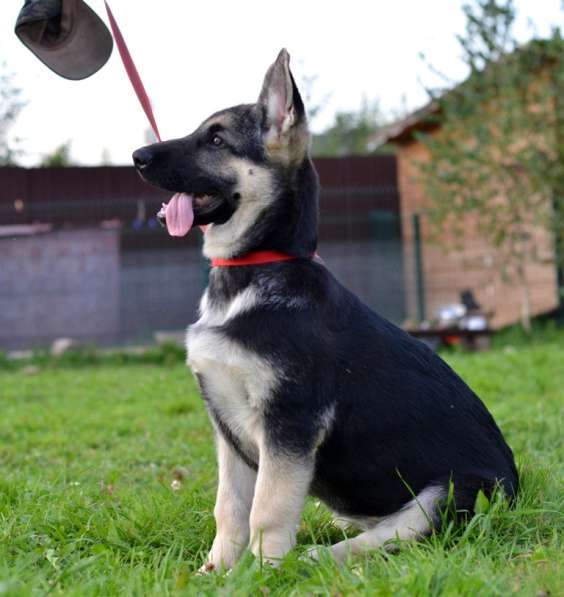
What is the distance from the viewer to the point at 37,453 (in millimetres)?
6176

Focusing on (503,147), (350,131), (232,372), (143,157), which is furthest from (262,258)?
(350,131)

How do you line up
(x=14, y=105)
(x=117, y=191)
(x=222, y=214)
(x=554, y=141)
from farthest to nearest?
(x=14, y=105) < (x=117, y=191) < (x=554, y=141) < (x=222, y=214)

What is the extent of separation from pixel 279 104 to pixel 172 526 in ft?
6.37

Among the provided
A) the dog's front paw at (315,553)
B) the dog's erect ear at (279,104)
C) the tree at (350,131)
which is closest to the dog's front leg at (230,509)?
the dog's front paw at (315,553)

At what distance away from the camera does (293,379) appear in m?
3.29

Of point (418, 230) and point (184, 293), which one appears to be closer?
point (184, 293)

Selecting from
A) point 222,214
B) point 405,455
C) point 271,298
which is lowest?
point 405,455

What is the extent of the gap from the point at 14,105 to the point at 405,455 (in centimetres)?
1734

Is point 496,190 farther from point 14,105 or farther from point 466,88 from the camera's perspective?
point 14,105

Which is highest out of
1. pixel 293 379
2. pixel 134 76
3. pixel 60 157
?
pixel 60 157

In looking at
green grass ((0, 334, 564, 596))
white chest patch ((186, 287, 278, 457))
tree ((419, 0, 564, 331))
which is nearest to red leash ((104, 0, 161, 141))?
white chest patch ((186, 287, 278, 457))

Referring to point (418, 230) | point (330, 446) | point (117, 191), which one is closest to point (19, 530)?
point (330, 446)

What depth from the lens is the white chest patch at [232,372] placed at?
3283 mm

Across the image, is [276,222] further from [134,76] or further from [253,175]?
[134,76]
